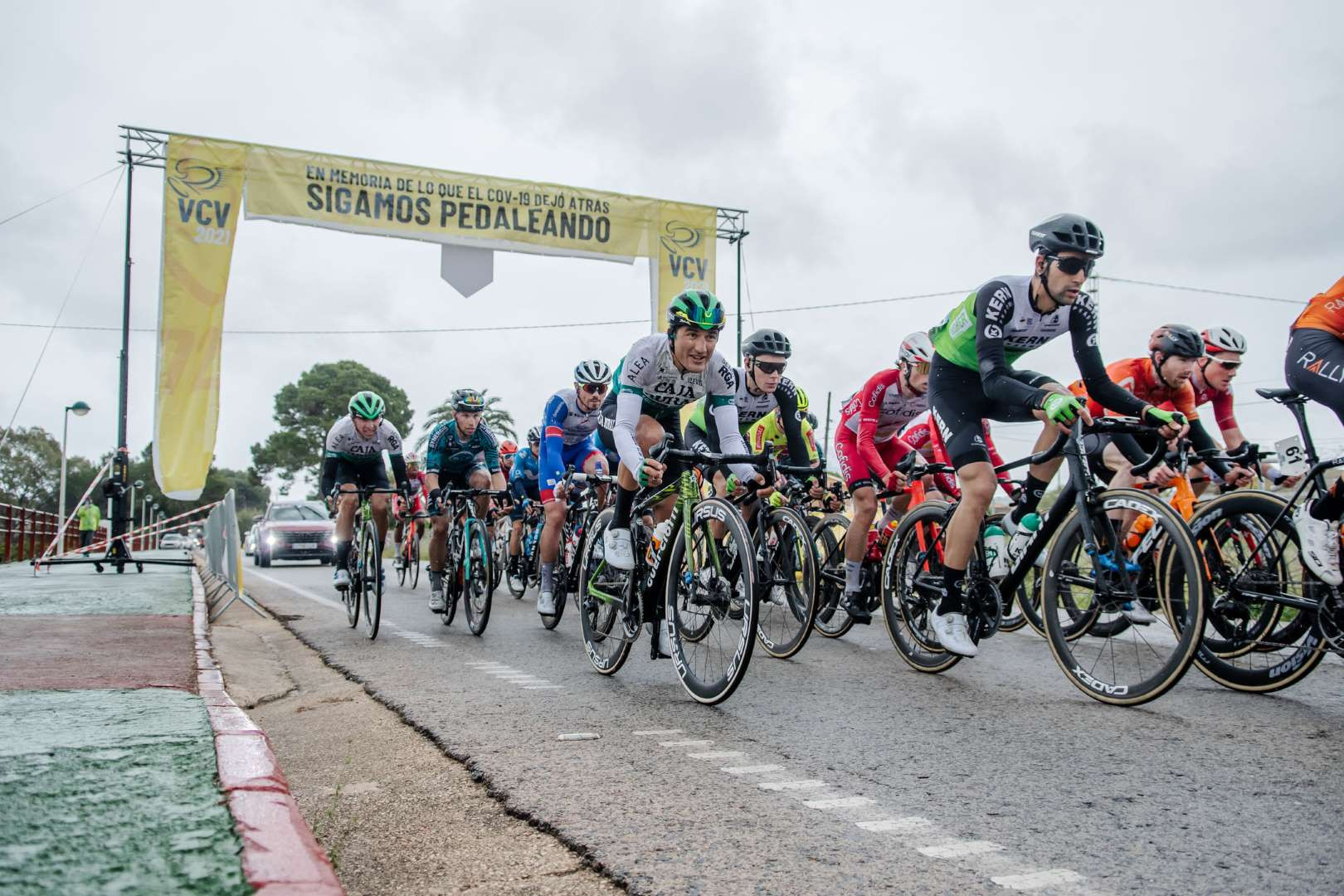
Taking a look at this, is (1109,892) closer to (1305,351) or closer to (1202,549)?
(1202,549)

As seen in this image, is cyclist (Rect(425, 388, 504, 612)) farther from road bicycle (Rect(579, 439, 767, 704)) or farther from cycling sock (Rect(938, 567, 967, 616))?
cycling sock (Rect(938, 567, 967, 616))

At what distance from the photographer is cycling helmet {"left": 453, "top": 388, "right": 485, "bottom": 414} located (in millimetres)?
8820

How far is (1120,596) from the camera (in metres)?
4.30

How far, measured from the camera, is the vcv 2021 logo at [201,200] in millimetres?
15602

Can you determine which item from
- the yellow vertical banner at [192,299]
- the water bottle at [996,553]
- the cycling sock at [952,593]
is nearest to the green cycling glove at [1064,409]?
the water bottle at [996,553]

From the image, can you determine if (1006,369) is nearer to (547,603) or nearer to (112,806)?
(112,806)

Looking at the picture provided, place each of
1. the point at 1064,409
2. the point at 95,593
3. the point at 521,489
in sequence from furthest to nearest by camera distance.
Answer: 1. the point at 521,489
2. the point at 95,593
3. the point at 1064,409

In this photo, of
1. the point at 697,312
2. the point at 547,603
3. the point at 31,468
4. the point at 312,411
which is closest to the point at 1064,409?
the point at 697,312

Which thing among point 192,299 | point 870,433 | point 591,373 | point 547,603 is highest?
point 192,299

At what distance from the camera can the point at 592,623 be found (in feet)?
18.7

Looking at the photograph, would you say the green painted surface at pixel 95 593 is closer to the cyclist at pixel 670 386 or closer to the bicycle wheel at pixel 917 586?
the cyclist at pixel 670 386

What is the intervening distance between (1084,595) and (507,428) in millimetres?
52532

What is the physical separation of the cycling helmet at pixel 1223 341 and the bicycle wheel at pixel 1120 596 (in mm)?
2626

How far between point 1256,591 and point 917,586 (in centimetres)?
158
